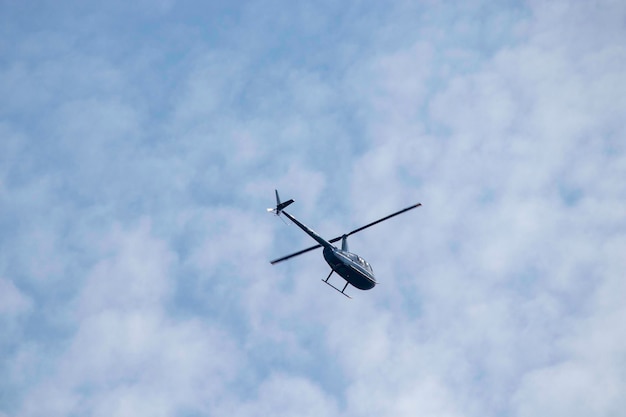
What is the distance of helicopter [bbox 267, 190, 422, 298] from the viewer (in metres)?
67.4

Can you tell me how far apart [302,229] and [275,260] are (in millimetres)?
4867

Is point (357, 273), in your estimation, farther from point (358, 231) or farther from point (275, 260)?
point (275, 260)

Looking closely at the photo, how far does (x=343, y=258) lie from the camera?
69.0m

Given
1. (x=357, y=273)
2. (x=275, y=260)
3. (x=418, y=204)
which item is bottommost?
(x=275, y=260)

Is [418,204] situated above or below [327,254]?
above

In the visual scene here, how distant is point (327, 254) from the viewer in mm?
69062

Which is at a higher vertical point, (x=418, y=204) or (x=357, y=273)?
(x=418, y=204)

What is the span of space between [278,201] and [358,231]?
27.7ft

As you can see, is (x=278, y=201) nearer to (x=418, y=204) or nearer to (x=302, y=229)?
(x=302, y=229)

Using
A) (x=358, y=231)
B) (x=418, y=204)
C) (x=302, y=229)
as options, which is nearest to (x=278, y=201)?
(x=302, y=229)

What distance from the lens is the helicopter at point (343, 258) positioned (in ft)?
221

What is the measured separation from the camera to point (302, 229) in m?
69.3

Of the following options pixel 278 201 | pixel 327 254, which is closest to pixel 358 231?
pixel 327 254

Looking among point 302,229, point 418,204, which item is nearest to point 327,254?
point 302,229
